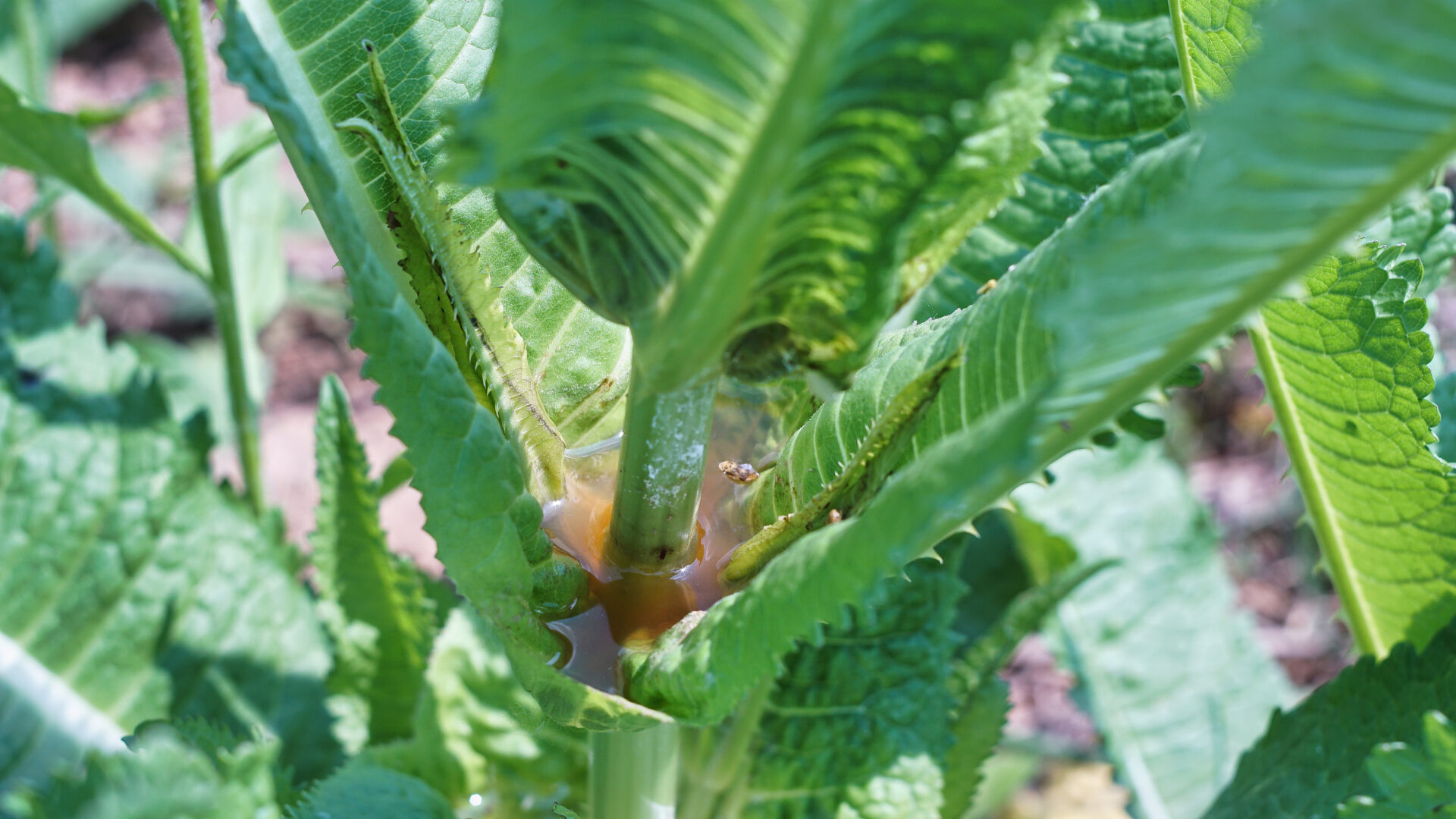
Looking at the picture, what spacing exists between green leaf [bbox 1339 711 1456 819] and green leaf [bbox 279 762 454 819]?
0.81 metres

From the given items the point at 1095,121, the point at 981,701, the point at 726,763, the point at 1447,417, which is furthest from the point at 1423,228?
the point at 726,763

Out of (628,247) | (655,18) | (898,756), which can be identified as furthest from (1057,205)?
(655,18)

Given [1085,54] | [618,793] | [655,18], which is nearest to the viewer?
[655,18]

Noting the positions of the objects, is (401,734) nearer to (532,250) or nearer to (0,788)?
(0,788)

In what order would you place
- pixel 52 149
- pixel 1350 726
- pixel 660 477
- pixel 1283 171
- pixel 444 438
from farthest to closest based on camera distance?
pixel 52 149 < pixel 1350 726 < pixel 660 477 < pixel 444 438 < pixel 1283 171

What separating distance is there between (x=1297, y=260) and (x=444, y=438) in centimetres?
48

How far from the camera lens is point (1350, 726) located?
1.20 meters

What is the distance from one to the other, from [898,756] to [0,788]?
1.10m

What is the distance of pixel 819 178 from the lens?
63 centimetres

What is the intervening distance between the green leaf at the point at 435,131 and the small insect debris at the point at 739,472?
0.37 ft

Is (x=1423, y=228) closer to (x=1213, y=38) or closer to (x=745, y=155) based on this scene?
(x=1213, y=38)

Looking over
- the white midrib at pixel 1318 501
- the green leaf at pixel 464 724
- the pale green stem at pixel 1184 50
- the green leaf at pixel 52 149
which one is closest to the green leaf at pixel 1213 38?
the pale green stem at pixel 1184 50

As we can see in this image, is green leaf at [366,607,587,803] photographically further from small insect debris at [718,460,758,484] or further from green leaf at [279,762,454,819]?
small insect debris at [718,460,758,484]

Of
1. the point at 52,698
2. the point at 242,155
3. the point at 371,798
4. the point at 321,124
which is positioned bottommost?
the point at 371,798
